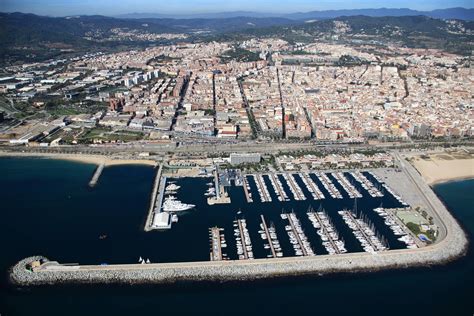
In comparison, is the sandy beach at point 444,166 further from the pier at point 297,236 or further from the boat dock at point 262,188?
the pier at point 297,236

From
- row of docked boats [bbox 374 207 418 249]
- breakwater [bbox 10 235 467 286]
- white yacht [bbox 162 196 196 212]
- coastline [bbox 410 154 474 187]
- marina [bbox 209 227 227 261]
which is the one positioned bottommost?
breakwater [bbox 10 235 467 286]

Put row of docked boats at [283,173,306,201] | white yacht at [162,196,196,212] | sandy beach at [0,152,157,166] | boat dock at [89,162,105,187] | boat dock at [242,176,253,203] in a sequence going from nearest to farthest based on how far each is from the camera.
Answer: white yacht at [162,196,196,212] < boat dock at [242,176,253,203] < row of docked boats at [283,173,306,201] < boat dock at [89,162,105,187] < sandy beach at [0,152,157,166]

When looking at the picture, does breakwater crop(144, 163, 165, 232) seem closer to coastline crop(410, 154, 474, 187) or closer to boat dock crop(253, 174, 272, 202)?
boat dock crop(253, 174, 272, 202)

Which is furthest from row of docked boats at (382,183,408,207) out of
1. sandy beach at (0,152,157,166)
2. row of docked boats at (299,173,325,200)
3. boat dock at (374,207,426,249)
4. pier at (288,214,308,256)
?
sandy beach at (0,152,157,166)

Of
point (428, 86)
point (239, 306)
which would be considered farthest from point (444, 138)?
point (239, 306)

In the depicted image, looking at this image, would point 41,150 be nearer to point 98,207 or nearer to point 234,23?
point 98,207

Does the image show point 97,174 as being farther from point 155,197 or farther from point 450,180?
point 450,180
